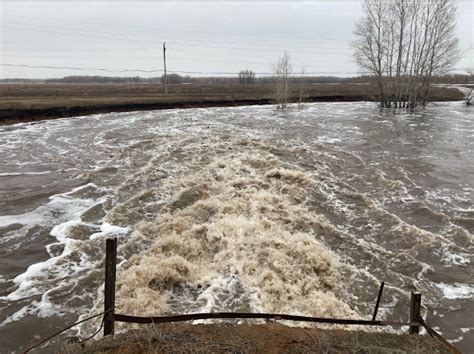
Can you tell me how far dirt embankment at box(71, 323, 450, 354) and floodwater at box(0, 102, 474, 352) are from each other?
1.97 meters

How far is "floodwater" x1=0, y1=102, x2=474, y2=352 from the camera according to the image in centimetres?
691

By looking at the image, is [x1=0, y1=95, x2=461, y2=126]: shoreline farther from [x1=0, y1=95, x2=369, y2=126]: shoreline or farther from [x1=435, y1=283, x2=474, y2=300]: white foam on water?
[x1=435, y1=283, x2=474, y2=300]: white foam on water

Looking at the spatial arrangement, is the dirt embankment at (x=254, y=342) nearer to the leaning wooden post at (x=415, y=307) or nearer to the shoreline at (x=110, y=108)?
the leaning wooden post at (x=415, y=307)

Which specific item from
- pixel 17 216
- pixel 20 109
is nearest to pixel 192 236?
pixel 17 216

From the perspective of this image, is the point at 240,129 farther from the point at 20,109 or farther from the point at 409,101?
the point at 409,101

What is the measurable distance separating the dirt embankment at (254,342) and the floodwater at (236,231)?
1.97 m

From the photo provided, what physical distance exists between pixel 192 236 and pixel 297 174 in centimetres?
631

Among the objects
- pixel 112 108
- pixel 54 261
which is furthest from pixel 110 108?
pixel 54 261

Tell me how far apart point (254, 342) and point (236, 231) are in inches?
199

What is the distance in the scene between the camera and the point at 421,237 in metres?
9.66

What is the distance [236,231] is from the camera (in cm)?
947

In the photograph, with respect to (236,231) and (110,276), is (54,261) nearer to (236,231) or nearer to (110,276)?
(236,231)

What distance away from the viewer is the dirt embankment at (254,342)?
419 centimetres

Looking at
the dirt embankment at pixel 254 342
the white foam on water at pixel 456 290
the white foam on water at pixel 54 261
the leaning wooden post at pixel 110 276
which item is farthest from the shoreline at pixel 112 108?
the white foam on water at pixel 456 290
